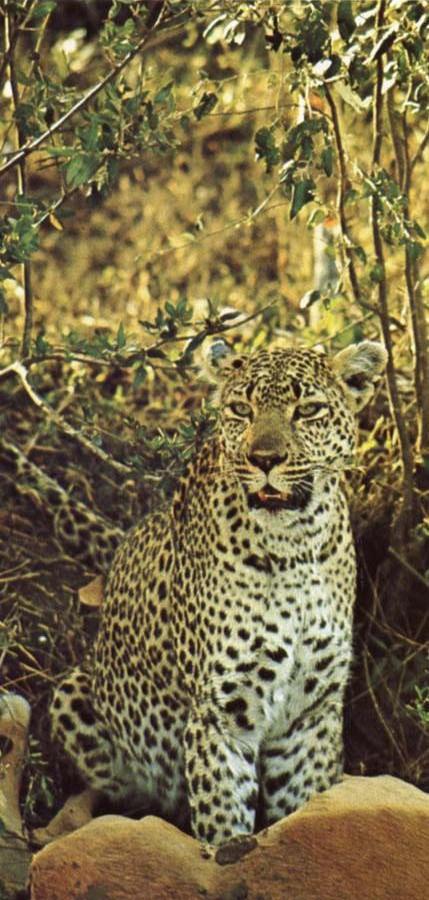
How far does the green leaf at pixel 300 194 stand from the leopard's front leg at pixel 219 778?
172cm

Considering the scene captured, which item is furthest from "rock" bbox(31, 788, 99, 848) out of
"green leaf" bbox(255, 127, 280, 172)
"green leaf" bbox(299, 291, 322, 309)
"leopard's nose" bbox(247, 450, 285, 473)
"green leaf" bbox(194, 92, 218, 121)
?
"green leaf" bbox(194, 92, 218, 121)

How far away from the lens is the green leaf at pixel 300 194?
271 inches

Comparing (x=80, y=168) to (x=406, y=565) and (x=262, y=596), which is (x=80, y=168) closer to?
(x=262, y=596)

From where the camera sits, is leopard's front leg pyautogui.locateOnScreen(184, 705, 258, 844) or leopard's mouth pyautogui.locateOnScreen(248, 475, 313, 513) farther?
leopard's front leg pyautogui.locateOnScreen(184, 705, 258, 844)

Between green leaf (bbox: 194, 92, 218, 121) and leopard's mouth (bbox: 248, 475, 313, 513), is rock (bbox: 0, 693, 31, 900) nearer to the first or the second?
leopard's mouth (bbox: 248, 475, 313, 513)

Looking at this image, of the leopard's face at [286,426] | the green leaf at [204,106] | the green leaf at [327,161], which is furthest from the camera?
the green leaf at [204,106]

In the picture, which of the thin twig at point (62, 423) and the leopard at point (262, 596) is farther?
the thin twig at point (62, 423)

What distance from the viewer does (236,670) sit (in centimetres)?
696

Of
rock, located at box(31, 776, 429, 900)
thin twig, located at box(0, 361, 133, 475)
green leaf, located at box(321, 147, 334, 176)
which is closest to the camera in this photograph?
rock, located at box(31, 776, 429, 900)

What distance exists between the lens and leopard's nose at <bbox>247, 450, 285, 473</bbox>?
6.63 metres

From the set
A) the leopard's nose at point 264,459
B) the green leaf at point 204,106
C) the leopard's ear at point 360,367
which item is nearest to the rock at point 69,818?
the leopard's nose at point 264,459

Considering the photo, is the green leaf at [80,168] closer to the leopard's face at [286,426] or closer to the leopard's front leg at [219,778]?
the leopard's face at [286,426]

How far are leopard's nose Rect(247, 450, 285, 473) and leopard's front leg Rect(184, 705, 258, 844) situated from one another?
35.7 inches

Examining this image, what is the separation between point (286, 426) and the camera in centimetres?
679
